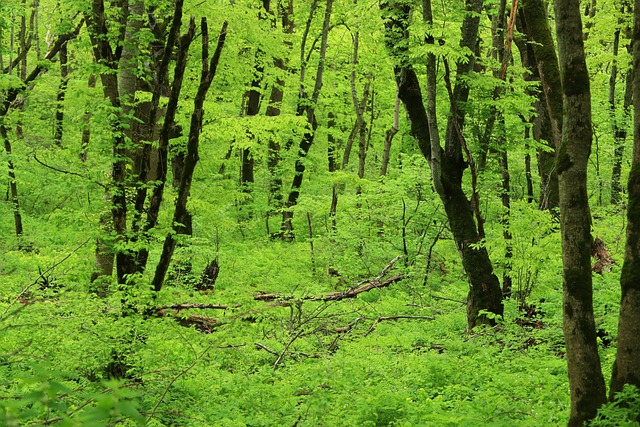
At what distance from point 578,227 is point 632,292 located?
599mm

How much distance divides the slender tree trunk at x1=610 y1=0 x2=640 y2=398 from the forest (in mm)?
15

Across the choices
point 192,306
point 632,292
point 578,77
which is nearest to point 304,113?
point 192,306

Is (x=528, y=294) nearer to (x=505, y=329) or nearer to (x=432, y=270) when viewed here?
(x=505, y=329)

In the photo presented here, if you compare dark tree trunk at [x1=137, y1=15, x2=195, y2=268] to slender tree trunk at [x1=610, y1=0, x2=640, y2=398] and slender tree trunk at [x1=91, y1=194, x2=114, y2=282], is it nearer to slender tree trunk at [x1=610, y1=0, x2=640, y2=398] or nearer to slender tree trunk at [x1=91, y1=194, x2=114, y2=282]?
slender tree trunk at [x1=91, y1=194, x2=114, y2=282]

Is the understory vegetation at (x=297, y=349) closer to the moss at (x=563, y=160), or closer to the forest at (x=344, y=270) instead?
the forest at (x=344, y=270)

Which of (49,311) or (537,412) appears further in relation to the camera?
(49,311)

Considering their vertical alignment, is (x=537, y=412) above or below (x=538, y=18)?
below

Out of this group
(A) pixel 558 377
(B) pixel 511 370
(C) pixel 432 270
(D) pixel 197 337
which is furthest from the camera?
(C) pixel 432 270

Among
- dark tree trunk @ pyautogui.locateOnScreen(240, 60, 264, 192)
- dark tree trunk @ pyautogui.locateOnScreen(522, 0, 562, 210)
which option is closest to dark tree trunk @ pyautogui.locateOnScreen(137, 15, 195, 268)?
dark tree trunk @ pyautogui.locateOnScreen(522, 0, 562, 210)

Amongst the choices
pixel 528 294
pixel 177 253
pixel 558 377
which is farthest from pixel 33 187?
pixel 558 377

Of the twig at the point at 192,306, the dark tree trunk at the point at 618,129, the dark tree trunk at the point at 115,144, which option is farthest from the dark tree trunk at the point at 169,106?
the dark tree trunk at the point at 618,129

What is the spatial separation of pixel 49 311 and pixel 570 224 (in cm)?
612

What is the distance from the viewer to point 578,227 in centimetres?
422

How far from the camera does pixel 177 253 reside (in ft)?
40.1
